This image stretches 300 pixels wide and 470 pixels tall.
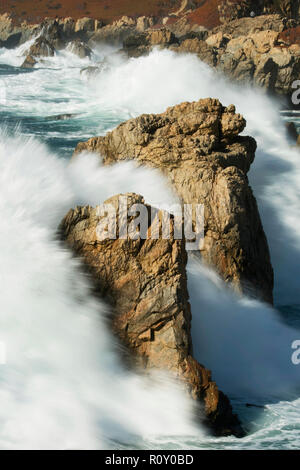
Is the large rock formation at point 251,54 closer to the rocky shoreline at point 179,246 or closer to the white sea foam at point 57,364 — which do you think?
the rocky shoreline at point 179,246

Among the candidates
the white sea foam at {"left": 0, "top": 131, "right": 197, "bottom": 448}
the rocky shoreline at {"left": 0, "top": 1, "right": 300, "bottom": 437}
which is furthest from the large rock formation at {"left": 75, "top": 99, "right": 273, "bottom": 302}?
the white sea foam at {"left": 0, "top": 131, "right": 197, "bottom": 448}

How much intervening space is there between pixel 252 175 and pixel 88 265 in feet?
20.0

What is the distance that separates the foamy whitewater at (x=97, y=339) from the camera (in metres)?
4.96

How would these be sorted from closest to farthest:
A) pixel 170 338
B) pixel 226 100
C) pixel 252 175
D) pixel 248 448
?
pixel 248 448
pixel 170 338
pixel 252 175
pixel 226 100

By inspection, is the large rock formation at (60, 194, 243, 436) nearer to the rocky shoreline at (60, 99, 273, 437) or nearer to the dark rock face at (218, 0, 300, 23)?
the rocky shoreline at (60, 99, 273, 437)

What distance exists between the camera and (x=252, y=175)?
11141 millimetres

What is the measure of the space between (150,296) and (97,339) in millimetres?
649

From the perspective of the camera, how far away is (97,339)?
18.1 feet

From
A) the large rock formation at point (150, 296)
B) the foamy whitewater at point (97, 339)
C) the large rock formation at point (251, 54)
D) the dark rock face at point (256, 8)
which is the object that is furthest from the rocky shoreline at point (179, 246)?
the dark rock face at point (256, 8)

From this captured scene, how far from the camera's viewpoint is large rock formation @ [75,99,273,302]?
7.36 metres

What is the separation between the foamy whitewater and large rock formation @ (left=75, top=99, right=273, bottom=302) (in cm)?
26

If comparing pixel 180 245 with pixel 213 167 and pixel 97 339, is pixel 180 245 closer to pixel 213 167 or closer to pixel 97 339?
pixel 97 339
